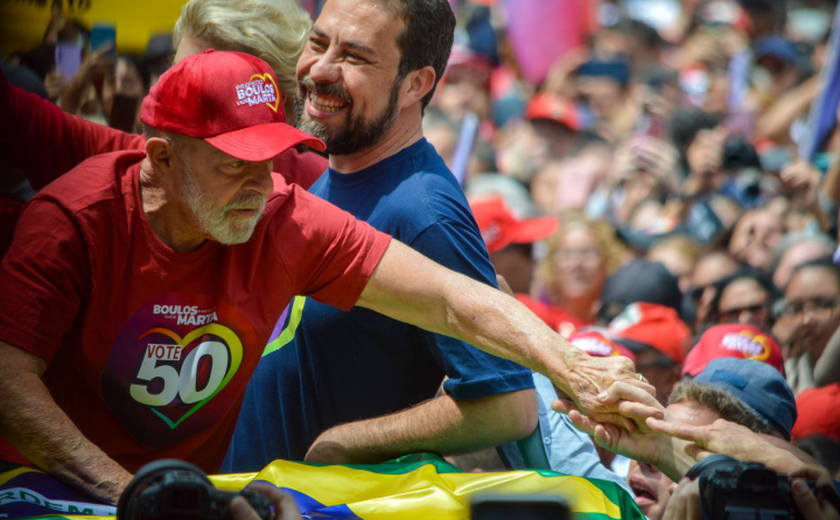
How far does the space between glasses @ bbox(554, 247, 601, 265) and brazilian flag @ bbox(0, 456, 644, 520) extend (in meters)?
3.70

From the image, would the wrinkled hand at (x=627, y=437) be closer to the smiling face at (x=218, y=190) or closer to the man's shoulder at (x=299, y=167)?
the smiling face at (x=218, y=190)

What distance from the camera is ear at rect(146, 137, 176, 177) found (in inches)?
111

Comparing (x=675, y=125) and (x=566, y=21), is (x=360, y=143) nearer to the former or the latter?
(x=675, y=125)

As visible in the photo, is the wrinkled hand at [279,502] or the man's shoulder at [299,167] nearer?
the wrinkled hand at [279,502]

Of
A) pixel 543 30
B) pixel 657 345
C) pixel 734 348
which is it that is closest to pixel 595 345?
pixel 734 348

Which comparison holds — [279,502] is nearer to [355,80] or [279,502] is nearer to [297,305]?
[297,305]

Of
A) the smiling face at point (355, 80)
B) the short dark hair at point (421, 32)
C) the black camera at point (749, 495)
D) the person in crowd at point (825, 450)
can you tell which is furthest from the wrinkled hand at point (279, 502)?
the person in crowd at point (825, 450)

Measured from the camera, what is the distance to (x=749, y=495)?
230 centimetres

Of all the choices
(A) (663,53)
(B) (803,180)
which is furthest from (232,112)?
(A) (663,53)

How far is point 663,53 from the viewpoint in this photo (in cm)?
1105

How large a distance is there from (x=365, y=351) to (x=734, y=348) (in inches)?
70.9

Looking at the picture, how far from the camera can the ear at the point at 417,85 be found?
3.52 metres

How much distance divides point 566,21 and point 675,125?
9.11 ft

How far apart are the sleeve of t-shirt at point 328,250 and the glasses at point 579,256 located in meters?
3.70
